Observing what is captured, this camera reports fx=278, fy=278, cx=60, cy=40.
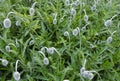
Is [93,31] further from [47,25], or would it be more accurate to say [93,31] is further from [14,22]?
[14,22]

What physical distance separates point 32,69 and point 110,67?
471 millimetres

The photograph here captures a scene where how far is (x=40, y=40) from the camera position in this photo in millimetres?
1743

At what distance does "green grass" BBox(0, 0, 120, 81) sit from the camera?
1.61m

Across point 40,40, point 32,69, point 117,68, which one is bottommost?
point 117,68

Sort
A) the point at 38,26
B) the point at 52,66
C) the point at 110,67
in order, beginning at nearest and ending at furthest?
1. the point at 52,66
2. the point at 110,67
3. the point at 38,26

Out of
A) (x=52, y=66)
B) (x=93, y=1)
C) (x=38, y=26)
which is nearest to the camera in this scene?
(x=52, y=66)

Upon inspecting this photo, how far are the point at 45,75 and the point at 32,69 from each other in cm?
9

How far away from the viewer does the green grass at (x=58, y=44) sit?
63.5 inches

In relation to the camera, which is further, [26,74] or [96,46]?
[96,46]

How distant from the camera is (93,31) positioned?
1.86m

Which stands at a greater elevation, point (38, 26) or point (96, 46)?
point (38, 26)

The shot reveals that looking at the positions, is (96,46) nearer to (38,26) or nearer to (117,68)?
(117,68)

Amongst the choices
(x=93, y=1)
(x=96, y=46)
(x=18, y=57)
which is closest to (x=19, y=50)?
(x=18, y=57)

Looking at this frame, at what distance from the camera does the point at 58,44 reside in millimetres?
1776
